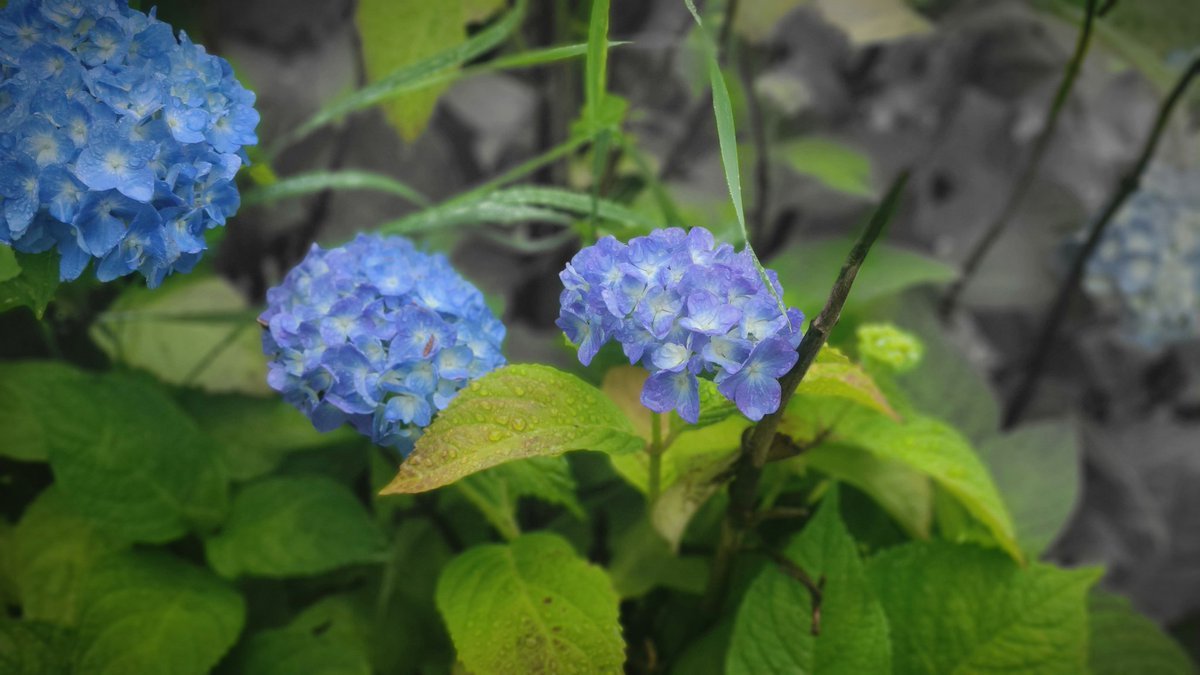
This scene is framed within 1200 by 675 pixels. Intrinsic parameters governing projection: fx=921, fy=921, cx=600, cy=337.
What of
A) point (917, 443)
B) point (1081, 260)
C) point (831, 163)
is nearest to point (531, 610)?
point (917, 443)

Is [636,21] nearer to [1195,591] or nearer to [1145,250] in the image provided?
[1145,250]

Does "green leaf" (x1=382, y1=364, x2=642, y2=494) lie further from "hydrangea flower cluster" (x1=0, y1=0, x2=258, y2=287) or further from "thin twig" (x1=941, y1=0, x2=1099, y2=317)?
"thin twig" (x1=941, y1=0, x2=1099, y2=317)

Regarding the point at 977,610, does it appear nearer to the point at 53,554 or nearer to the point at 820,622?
the point at 820,622

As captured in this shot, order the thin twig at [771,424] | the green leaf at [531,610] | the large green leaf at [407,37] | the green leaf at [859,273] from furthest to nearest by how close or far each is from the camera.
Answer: the green leaf at [859,273] → the large green leaf at [407,37] → the green leaf at [531,610] → the thin twig at [771,424]

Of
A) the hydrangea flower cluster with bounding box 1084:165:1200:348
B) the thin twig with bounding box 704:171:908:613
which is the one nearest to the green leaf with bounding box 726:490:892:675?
the thin twig with bounding box 704:171:908:613

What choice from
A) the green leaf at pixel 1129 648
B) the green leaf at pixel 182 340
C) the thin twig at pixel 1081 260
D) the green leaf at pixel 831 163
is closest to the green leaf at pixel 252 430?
the green leaf at pixel 182 340

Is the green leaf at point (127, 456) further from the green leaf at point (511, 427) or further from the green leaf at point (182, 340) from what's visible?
the green leaf at point (511, 427)
